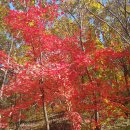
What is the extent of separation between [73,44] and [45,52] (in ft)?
12.6

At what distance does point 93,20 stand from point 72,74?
419 inches

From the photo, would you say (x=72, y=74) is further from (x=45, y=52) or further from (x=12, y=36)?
(x=12, y=36)

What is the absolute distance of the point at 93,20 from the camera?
2262cm

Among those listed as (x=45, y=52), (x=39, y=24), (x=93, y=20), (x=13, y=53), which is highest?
(x=93, y=20)

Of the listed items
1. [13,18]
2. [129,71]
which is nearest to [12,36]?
[13,18]

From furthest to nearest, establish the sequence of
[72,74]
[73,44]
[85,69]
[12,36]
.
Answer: [12,36] < [73,44] < [85,69] < [72,74]

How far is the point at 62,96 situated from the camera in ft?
40.7

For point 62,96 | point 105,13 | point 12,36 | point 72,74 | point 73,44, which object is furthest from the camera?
point 105,13

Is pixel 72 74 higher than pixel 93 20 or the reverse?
the reverse

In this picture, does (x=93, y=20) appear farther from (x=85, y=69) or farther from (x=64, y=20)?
(x=85, y=69)

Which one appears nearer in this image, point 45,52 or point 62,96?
point 62,96

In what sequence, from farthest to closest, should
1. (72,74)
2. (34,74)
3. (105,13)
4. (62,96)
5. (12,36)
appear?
(105,13), (12,36), (72,74), (62,96), (34,74)


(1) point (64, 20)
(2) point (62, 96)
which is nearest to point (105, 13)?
(1) point (64, 20)

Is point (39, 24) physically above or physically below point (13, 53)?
below
